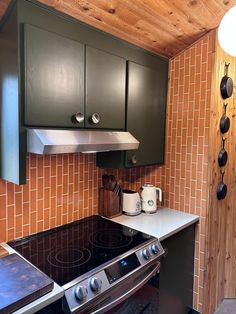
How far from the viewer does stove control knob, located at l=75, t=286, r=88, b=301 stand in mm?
993

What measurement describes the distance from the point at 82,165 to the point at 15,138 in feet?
2.32

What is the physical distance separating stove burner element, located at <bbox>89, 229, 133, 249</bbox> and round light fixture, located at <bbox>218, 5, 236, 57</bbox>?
1237mm

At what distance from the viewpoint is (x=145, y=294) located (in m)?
1.35

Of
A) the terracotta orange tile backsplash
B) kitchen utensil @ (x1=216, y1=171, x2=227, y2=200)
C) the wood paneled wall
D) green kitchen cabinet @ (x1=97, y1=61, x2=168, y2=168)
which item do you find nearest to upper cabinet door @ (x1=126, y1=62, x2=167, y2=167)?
green kitchen cabinet @ (x1=97, y1=61, x2=168, y2=168)

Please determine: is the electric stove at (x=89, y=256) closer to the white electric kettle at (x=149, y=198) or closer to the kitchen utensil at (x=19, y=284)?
the kitchen utensil at (x=19, y=284)

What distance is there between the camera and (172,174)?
1.93 meters

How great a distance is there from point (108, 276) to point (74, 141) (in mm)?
658

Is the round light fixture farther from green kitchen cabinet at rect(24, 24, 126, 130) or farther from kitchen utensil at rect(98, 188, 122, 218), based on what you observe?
kitchen utensil at rect(98, 188, 122, 218)

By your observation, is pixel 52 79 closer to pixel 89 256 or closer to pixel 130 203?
pixel 89 256

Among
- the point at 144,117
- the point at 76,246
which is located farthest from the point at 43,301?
the point at 144,117

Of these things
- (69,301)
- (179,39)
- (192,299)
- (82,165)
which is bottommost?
(192,299)

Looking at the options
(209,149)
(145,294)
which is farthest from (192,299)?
(209,149)

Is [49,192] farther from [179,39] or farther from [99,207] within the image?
[179,39]

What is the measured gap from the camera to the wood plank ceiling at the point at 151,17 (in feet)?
4.04
